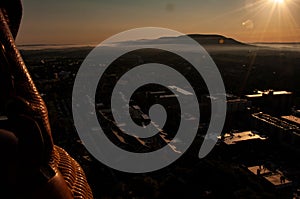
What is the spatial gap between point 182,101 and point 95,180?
915cm

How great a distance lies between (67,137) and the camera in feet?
32.5

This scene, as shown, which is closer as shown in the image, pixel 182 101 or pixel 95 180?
pixel 95 180

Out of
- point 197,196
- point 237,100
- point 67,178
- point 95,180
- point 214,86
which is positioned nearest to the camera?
point 67,178

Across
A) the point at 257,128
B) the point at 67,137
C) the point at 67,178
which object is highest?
the point at 67,178

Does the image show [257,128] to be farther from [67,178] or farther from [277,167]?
[67,178]

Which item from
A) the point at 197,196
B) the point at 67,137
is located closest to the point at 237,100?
the point at 67,137

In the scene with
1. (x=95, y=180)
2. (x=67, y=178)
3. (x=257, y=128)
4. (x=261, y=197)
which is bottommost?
(x=95, y=180)

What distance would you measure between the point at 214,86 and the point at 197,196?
16483mm

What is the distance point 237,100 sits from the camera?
46.4 ft

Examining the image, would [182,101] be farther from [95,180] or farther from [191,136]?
[95,180]

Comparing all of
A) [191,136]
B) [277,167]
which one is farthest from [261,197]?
[191,136]

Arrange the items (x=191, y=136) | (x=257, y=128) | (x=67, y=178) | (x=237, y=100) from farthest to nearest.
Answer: (x=237, y=100) → (x=257, y=128) → (x=191, y=136) → (x=67, y=178)

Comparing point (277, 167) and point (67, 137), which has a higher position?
point (277, 167)

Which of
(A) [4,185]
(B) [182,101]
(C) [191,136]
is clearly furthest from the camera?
(B) [182,101]
